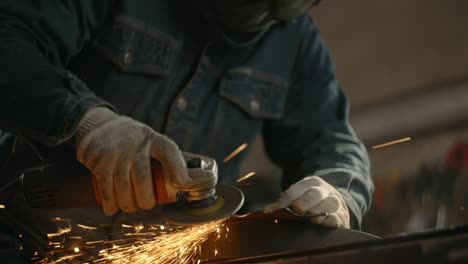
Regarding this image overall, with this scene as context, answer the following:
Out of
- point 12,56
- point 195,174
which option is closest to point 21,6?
point 12,56

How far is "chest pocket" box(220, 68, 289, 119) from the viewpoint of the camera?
1.42m

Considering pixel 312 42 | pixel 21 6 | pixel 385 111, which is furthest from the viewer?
pixel 385 111

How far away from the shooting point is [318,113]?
152 cm

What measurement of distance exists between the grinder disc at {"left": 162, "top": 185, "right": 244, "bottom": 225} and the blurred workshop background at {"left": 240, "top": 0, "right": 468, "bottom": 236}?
1.35 meters

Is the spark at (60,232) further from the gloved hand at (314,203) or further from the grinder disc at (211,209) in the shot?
→ the gloved hand at (314,203)

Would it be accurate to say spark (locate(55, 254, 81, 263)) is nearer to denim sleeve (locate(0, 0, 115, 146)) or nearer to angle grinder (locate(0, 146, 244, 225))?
angle grinder (locate(0, 146, 244, 225))

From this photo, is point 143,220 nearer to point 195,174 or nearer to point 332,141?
point 195,174

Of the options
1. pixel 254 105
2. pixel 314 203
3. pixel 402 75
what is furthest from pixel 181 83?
pixel 402 75

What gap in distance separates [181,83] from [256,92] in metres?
0.27

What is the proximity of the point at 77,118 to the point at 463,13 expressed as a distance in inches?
98.8

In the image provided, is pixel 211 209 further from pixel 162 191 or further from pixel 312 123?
pixel 312 123

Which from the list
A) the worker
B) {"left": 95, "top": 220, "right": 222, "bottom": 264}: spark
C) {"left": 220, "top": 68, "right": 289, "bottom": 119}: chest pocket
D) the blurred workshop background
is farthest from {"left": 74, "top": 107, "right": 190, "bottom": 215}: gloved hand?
the blurred workshop background

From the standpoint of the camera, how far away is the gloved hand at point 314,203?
1051 mm

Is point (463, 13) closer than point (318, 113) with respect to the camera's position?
No
